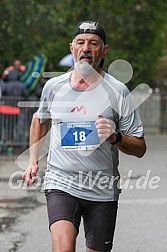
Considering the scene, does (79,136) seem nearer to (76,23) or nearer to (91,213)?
(91,213)

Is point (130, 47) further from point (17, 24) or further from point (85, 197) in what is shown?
point (85, 197)

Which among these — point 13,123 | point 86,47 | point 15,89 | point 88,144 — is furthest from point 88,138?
point 15,89

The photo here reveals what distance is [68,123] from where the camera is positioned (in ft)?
15.8

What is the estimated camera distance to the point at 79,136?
4758 mm

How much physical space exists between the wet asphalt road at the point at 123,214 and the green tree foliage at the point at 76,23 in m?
5.70

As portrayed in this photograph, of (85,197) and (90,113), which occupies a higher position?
(90,113)

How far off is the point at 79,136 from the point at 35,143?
0.39 metres

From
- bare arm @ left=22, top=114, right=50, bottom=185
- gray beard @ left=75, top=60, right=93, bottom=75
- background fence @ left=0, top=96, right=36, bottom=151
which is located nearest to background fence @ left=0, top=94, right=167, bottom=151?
background fence @ left=0, top=96, right=36, bottom=151

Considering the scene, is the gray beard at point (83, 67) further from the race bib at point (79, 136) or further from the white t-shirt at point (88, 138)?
the race bib at point (79, 136)

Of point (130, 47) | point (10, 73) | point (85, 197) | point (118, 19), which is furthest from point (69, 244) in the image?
point (130, 47)

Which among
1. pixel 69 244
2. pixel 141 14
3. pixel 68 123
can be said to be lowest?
pixel 141 14

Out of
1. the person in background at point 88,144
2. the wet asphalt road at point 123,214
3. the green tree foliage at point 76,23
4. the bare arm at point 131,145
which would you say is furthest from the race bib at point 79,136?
the green tree foliage at point 76,23

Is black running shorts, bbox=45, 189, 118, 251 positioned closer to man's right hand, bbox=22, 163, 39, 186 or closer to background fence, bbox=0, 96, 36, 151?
man's right hand, bbox=22, 163, 39, 186

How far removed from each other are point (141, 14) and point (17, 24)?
5.11 meters
